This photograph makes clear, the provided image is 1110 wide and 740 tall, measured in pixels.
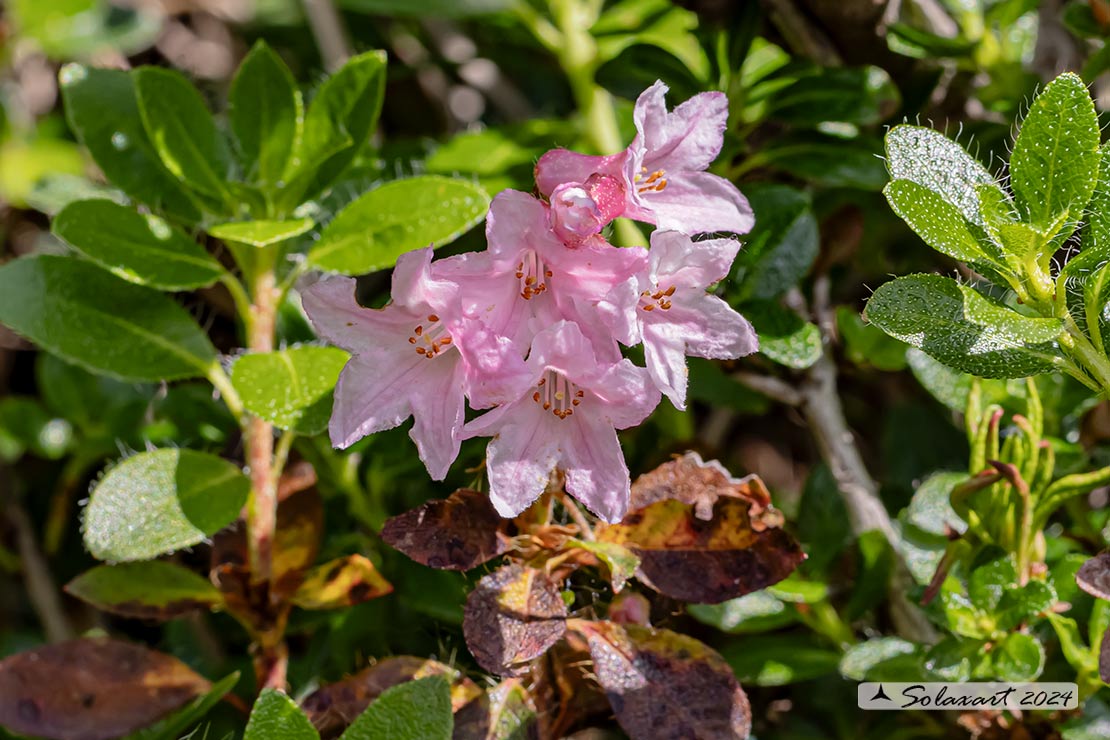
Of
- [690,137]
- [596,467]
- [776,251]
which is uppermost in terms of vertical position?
[690,137]

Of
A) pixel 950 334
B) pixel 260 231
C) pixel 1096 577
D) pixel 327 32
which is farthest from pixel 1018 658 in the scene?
pixel 327 32

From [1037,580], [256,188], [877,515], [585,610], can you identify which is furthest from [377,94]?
[1037,580]

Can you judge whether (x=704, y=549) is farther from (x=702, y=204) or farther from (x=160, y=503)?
(x=160, y=503)

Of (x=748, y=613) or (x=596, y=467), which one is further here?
(x=748, y=613)

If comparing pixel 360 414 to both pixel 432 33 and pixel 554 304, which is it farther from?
pixel 432 33

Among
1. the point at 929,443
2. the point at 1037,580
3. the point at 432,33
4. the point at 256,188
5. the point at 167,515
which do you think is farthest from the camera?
the point at 432,33
